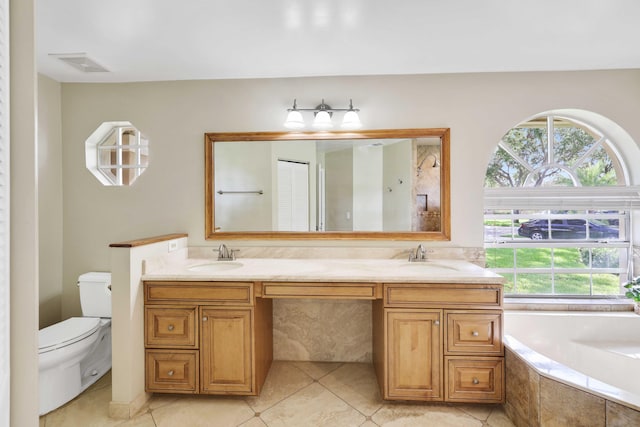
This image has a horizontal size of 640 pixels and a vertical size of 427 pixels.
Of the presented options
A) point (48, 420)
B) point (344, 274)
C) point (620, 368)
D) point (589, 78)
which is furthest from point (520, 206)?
point (48, 420)

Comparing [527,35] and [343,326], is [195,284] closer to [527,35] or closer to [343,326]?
[343,326]

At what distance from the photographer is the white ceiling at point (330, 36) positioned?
160 cm

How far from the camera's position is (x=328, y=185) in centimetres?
243

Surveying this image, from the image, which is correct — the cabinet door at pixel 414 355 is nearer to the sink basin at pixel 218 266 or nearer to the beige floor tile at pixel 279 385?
the beige floor tile at pixel 279 385

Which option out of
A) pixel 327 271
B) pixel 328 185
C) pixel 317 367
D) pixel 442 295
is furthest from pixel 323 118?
pixel 317 367

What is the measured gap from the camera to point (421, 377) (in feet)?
6.03

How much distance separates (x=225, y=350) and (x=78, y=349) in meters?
0.91

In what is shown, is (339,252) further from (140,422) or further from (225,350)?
(140,422)

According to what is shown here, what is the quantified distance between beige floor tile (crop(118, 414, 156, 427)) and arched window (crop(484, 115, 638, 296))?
259 centimetres

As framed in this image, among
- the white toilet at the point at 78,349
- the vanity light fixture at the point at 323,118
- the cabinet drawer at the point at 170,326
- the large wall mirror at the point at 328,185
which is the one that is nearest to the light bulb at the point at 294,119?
the vanity light fixture at the point at 323,118

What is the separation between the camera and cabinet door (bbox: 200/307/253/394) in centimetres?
188

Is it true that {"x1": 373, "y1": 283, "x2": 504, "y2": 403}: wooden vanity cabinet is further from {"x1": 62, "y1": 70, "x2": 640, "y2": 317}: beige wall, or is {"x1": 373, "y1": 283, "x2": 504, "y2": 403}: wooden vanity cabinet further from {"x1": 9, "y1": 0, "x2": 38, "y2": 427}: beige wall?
{"x1": 9, "y1": 0, "x2": 38, "y2": 427}: beige wall

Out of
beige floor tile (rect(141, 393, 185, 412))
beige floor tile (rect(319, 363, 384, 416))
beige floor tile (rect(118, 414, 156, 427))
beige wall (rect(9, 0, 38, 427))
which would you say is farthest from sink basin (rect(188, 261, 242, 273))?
beige wall (rect(9, 0, 38, 427))
